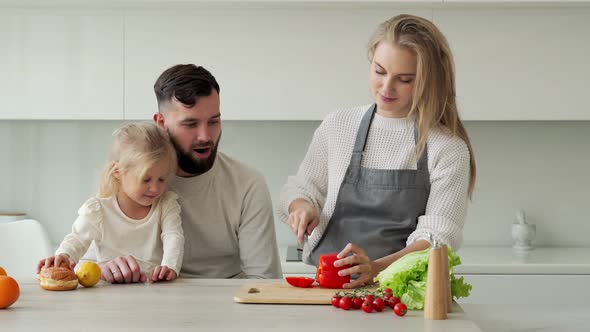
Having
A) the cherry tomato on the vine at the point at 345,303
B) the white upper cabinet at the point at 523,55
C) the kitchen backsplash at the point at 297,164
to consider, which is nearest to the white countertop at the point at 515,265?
the kitchen backsplash at the point at 297,164

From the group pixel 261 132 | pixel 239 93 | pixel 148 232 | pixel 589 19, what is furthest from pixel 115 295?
pixel 589 19

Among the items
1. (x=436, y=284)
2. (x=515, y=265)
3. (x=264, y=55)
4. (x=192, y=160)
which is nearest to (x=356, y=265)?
(x=436, y=284)

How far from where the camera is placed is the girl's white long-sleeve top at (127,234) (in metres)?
2.21

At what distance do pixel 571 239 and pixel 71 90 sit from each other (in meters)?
2.38

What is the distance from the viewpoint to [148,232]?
229 cm

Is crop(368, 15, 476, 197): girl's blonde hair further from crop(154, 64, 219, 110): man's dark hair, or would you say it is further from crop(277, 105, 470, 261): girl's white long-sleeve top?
crop(154, 64, 219, 110): man's dark hair

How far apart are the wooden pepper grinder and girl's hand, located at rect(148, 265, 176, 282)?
2.34 ft

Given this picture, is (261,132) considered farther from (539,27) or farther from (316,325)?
(316,325)

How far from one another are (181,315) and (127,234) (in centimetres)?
64

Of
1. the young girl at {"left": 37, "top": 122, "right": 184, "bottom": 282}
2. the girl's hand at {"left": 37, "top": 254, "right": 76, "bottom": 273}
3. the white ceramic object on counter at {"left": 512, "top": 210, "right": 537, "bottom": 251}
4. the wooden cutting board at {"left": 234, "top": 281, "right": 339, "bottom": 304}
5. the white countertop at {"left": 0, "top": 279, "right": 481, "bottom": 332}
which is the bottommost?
the white ceramic object on counter at {"left": 512, "top": 210, "right": 537, "bottom": 251}

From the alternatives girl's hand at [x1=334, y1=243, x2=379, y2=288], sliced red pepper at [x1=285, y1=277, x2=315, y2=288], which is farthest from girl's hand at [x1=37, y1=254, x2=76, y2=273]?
girl's hand at [x1=334, y1=243, x2=379, y2=288]

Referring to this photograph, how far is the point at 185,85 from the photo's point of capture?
7.73 ft

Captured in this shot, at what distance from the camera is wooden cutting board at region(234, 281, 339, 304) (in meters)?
1.79

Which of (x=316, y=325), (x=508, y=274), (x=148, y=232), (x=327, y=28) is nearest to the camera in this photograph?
(x=316, y=325)
